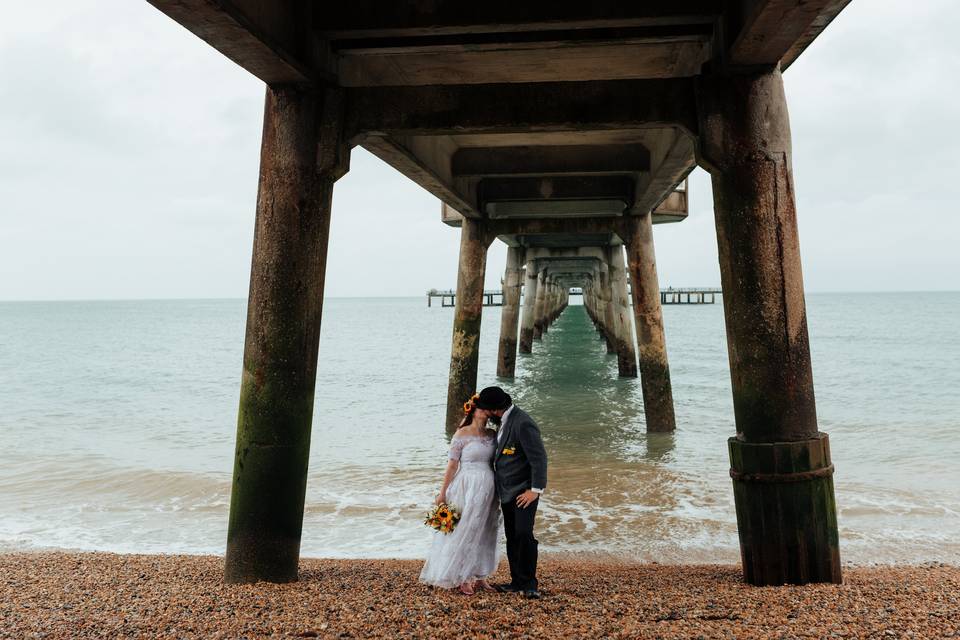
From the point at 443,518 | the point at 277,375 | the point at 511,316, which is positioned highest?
the point at 511,316

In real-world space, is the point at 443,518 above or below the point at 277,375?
below

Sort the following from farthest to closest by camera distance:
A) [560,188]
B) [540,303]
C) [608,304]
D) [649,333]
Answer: [540,303], [608,304], [649,333], [560,188]

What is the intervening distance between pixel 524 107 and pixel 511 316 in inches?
652

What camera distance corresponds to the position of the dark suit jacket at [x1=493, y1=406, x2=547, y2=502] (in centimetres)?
408

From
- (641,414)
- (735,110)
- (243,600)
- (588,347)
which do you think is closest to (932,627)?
(735,110)

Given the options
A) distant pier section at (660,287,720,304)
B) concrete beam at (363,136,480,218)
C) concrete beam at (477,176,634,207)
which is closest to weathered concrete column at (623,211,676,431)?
concrete beam at (477,176,634,207)

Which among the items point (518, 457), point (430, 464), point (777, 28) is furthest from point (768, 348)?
point (430, 464)

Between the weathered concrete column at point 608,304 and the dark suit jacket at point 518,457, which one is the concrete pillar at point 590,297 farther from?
the dark suit jacket at point 518,457

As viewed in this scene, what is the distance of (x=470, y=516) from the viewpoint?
417 cm

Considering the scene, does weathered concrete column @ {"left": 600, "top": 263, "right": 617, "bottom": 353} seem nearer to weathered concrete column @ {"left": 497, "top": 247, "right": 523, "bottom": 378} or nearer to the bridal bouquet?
weathered concrete column @ {"left": 497, "top": 247, "right": 523, "bottom": 378}

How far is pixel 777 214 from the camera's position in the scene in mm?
4348

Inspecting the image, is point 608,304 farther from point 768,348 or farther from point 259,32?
point 259,32

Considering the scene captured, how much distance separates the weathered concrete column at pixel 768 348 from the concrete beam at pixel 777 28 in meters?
0.22

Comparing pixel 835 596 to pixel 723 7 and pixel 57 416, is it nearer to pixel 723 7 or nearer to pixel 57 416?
pixel 723 7
